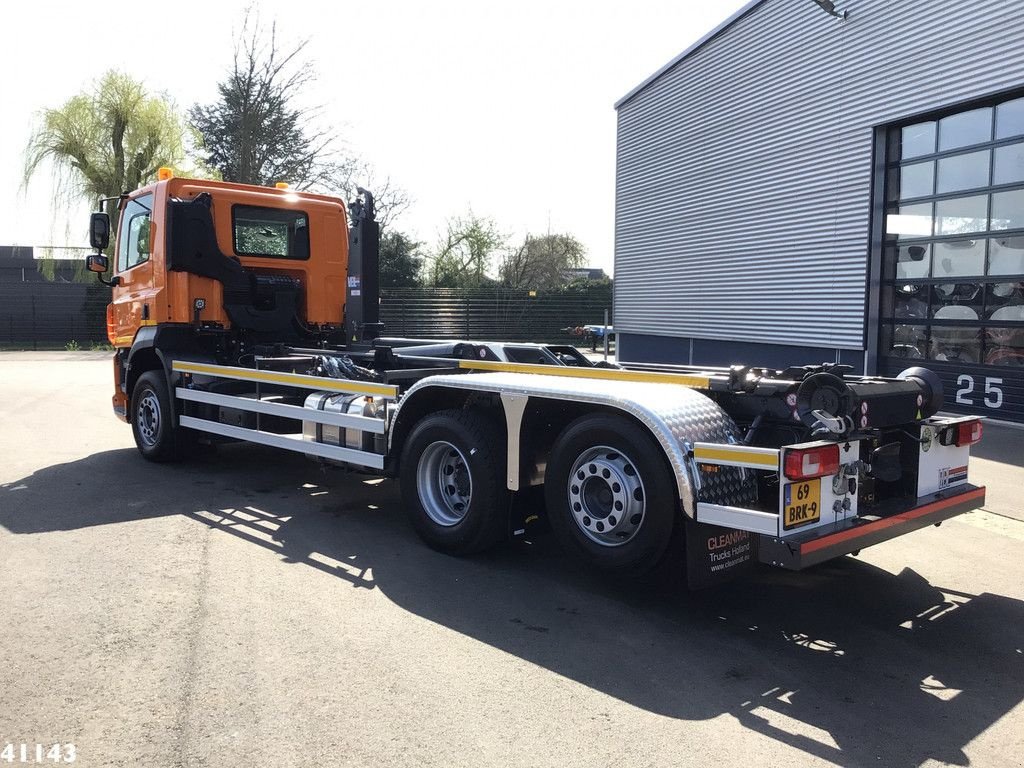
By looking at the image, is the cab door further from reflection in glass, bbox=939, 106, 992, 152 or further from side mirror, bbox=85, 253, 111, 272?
reflection in glass, bbox=939, 106, 992, 152

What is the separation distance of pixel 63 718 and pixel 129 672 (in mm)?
441

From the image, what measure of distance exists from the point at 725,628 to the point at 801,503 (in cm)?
91

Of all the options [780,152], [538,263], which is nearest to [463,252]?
[538,263]

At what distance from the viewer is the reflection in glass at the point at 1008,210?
A: 39.4ft

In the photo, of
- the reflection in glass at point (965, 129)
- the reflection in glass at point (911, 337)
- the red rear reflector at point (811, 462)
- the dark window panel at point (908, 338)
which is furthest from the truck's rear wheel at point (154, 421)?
the reflection in glass at point (965, 129)

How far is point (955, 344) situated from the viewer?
13094mm

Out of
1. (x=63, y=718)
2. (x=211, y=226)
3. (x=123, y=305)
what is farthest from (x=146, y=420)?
(x=63, y=718)

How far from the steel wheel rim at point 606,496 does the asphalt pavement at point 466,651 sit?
1.57 feet

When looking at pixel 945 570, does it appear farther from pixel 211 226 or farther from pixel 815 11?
pixel 815 11

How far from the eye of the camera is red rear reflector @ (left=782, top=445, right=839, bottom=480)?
160 inches

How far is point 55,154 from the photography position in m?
32.8

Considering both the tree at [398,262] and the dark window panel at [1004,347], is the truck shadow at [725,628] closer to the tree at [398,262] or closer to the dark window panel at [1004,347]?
the dark window panel at [1004,347]

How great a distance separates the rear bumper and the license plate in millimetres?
67

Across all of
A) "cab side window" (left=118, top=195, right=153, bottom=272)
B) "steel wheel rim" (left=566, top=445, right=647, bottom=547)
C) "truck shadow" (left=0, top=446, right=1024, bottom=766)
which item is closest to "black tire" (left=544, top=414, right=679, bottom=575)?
"steel wheel rim" (left=566, top=445, right=647, bottom=547)
